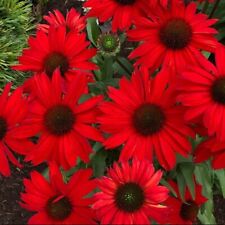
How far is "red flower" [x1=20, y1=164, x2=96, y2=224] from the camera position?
105 cm

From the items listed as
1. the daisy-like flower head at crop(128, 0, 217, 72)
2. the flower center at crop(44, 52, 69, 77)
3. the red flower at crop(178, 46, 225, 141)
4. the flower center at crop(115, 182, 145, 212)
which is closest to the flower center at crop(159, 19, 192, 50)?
the daisy-like flower head at crop(128, 0, 217, 72)

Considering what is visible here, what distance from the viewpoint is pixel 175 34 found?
1.13 m

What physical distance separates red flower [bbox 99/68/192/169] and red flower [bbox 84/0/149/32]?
0.20 meters

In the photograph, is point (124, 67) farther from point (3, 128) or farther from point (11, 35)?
point (11, 35)

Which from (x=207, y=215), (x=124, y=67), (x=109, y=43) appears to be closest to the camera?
(x=109, y=43)

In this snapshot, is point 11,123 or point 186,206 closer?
point 11,123

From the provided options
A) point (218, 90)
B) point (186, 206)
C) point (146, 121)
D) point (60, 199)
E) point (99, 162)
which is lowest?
point (186, 206)

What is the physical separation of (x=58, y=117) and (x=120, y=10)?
0.36m

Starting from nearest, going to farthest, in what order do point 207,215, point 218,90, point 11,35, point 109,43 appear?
1. point 218,90
2. point 109,43
3. point 207,215
4. point 11,35

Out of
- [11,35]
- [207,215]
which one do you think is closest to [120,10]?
[207,215]

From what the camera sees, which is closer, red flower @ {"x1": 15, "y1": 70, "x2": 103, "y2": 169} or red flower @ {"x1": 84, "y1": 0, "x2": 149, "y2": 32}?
red flower @ {"x1": 15, "y1": 70, "x2": 103, "y2": 169}

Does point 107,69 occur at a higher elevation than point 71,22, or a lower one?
lower

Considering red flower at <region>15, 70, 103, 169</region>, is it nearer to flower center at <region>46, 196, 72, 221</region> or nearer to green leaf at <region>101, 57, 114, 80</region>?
flower center at <region>46, 196, 72, 221</region>

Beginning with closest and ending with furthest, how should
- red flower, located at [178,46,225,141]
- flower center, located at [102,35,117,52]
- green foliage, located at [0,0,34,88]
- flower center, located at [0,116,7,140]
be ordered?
red flower, located at [178,46,225,141]
flower center, located at [0,116,7,140]
flower center, located at [102,35,117,52]
green foliage, located at [0,0,34,88]
